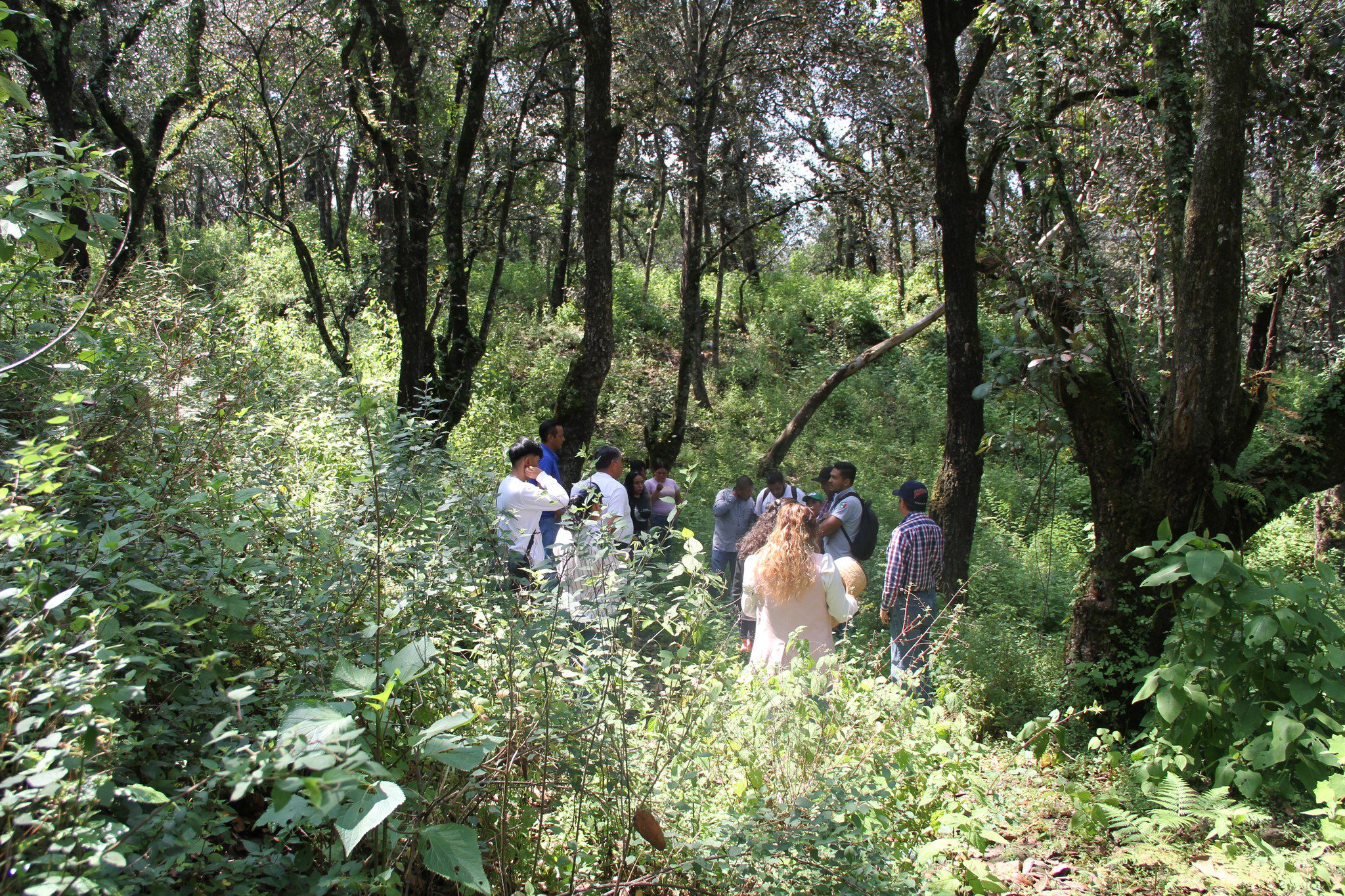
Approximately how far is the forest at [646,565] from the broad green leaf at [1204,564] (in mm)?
20

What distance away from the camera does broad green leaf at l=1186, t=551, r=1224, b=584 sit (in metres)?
3.50

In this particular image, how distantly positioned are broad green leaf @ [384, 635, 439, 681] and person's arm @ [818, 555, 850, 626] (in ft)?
10.4

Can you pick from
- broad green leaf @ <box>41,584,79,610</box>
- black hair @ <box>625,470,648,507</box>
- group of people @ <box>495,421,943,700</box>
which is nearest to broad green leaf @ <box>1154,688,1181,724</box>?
group of people @ <box>495,421,943,700</box>

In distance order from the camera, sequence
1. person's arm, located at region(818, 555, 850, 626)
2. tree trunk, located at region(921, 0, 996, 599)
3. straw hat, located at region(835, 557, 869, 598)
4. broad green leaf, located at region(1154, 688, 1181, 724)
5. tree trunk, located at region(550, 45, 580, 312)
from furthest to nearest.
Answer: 1. tree trunk, located at region(550, 45, 580, 312)
2. tree trunk, located at region(921, 0, 996, 599)
3. straw hat, located at region(835, 557, 869, 598)
4. person's arm, located at region(818, 555, 850, 626)
5. broad green leaf, located at region(1154, 688, 1181, 724)

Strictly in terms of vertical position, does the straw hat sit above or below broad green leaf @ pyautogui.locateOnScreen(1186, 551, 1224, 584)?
below

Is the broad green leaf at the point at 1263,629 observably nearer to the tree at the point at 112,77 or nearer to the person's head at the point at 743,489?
the person's head at the point at 743,489

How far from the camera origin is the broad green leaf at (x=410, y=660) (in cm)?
202

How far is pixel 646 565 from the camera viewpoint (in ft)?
11.7

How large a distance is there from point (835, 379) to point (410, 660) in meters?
9.43

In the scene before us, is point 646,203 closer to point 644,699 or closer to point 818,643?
point 818,643

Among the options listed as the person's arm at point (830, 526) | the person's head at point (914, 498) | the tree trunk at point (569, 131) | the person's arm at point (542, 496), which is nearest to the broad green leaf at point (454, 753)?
the person's arm at point (542, 496)

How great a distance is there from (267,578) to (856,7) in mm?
12072

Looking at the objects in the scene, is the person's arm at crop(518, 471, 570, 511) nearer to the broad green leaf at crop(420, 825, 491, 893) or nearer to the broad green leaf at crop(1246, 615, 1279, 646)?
the broad green leaf at crop(420, 825, 491, 893)

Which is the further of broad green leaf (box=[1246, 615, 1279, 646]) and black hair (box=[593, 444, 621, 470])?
black hair (box=[593, 444, 621, 470])
